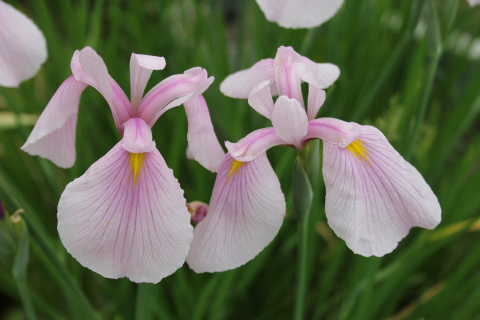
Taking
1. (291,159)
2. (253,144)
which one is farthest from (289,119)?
(291,159)

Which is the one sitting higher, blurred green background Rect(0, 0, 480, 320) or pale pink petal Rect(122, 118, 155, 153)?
pale pink petal Rect(122, 118, 155, 153)

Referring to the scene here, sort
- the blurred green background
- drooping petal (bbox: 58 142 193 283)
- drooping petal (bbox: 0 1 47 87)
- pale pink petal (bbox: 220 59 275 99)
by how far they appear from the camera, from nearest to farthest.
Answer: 1. drooping petal (bbox: 58 142 193 283)
2. pale pink petal (bbox: 220 59 275 99)
3. drooping petal (bbox: 0 1 47 87)
4. the blurred green background

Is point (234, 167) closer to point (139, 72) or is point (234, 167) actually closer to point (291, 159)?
point (139, 72)

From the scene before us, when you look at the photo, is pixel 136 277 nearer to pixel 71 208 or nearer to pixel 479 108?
pixel 71 208

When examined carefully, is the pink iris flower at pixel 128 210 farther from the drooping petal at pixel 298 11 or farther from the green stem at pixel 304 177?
the drooping petal at pixel 298 11

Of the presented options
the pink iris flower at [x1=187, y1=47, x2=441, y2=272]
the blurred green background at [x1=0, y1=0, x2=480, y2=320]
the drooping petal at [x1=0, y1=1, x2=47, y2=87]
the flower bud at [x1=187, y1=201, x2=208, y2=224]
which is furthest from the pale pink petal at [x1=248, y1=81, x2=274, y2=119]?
the drooping petal at [x1=0, y1=1, x2=47, y2=87]

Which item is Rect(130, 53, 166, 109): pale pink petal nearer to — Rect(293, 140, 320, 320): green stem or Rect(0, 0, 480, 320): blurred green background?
Rect(293, 140, 320, 320): green stem

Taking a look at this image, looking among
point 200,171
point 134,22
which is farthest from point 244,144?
point 134,22
